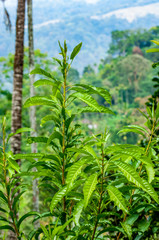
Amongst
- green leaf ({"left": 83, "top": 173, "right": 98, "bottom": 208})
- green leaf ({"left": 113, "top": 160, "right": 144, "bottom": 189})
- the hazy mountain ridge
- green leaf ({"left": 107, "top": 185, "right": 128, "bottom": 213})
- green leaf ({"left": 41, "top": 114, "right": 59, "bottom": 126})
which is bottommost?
green leaf ({"left": 107, "top": 185, "right": 128, "bottom": 213})

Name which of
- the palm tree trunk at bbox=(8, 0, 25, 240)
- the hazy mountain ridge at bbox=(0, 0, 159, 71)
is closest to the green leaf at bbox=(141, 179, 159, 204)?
the palm tree trunk at bbox=(8, 0, 25, 240)

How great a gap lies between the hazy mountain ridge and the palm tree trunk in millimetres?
56474

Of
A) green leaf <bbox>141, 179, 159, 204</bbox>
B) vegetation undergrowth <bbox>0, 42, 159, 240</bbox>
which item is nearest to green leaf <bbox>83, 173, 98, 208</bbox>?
vegetation undergrowth <bbox>0, 42, 159, 240</bbox>

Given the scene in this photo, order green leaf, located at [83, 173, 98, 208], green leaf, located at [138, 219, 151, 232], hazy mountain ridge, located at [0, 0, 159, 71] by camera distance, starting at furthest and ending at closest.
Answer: hazy mountain ridge, located at [0, 0, 159, 71] < green leaf, located at [138, 219, 151, 232] < green leaf, located at [83, 173, 98, 208]

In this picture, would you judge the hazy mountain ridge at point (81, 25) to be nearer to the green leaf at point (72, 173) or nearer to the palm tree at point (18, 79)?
the palm tree at point (18, 79)

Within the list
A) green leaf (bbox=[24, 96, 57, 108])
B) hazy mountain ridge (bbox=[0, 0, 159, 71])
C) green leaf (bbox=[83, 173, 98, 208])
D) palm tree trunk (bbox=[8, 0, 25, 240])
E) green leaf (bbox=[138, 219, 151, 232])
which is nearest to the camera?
green leaf (bbox=[83, 173, 98, 208])

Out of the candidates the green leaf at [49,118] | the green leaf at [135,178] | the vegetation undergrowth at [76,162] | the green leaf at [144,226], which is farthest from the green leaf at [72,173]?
the green leaf at [144,226]

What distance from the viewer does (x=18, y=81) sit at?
3662mm

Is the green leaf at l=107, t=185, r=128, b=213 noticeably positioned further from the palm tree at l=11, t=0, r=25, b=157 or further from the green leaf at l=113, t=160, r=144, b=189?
the palm tree at l=11, t=0, r=25, b=157

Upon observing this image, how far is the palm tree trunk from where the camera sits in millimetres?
3338

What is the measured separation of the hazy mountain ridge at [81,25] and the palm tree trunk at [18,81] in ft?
185

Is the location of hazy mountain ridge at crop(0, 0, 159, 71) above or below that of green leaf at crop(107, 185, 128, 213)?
above

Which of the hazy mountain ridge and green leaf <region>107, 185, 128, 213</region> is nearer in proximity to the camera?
green leaf <region>107, 185, 128, 213</region>

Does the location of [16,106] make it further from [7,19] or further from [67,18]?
[67,18]
